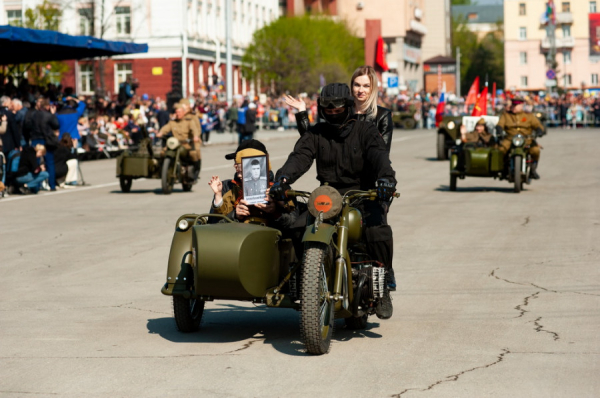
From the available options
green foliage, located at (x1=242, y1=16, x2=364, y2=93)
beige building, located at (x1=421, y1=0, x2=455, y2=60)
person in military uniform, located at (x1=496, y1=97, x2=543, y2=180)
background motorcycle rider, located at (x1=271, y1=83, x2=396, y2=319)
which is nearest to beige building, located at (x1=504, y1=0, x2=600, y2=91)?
beige building, located at (x1=421, y1=0, x2=455, y2=60)

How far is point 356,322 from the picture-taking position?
7.54 m

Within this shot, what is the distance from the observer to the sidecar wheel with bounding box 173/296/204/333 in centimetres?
732

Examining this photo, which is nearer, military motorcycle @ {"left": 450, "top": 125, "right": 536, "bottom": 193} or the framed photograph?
the framed photograph

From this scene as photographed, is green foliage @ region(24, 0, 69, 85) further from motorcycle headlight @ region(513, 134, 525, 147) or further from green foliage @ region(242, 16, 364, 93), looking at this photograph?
motorcycle headlight @ region(513, 134, 525, 147)

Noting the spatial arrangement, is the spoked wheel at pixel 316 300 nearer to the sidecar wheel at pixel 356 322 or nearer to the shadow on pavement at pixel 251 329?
the shadow on pavement at pixel 251 329

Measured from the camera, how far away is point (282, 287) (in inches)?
276

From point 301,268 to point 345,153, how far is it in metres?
0.95

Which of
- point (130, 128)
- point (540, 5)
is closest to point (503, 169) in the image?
point (130, 128)

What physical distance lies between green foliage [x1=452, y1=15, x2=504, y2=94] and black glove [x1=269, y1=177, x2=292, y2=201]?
478 feet

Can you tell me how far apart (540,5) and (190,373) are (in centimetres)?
14020

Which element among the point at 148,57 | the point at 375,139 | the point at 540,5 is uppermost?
the point at 540,5

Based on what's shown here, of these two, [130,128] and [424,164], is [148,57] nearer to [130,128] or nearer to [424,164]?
[130,128]

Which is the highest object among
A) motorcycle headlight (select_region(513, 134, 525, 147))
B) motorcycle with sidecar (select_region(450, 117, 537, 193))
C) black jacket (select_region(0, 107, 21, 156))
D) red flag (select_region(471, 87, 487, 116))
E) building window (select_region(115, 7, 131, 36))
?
building window (select_region(115, 7, 131, 36))

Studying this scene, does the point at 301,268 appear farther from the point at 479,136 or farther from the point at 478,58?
the point at 478,58
